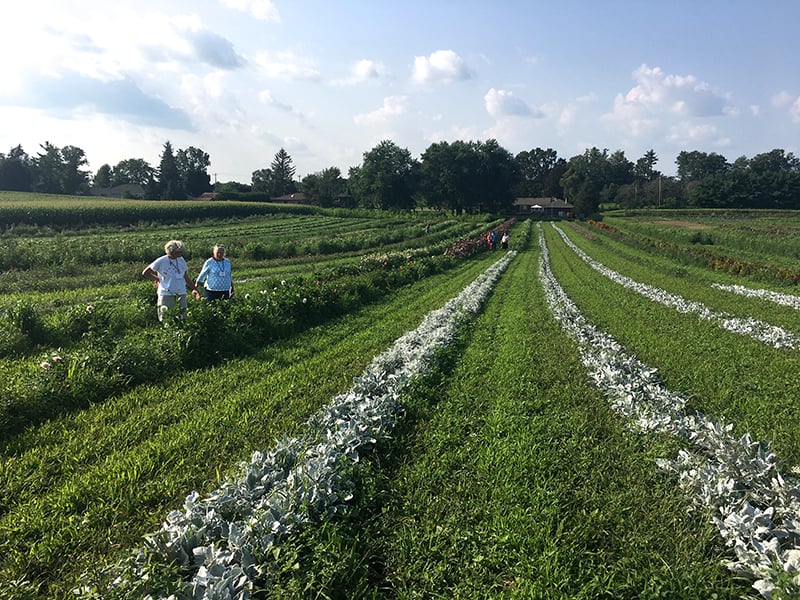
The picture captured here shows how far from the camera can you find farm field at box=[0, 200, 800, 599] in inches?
129

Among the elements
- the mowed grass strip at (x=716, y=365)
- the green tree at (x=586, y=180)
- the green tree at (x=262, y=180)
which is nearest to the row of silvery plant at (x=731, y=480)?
the mowed grass strip at (x=716, y=365)

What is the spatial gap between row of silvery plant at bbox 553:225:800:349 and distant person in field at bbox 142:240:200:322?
13.1 m

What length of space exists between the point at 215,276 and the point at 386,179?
95328 mm

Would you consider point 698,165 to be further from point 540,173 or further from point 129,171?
point 129,171

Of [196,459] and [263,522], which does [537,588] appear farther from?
[196,459]

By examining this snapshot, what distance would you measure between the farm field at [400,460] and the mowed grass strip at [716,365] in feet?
0.20

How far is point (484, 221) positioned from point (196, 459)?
244ft

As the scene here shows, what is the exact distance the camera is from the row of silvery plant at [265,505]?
10.0 feet

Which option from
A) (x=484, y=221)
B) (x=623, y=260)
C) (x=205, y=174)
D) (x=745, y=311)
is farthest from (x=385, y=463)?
(x=205, y=174)

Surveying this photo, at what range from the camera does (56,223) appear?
47.9m

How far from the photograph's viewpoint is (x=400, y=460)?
497 centimetres

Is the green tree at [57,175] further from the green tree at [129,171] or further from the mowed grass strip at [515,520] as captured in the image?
the mowed grass strip at [515,520]

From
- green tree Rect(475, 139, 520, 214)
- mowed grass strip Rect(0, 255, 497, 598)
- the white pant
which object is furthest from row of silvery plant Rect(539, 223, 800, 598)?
green tree Rect(475, 139, 520, 214)

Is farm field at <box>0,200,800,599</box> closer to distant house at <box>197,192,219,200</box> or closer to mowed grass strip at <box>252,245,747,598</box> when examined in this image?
mowed grass strip at <box>252,245,747,598</box>
